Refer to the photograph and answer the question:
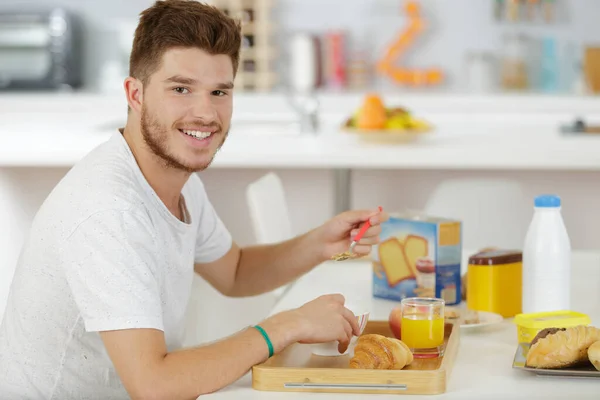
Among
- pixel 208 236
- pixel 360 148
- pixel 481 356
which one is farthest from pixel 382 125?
pixel 481 356

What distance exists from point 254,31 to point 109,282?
458 centimetres

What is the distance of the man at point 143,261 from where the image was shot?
125 centimetres

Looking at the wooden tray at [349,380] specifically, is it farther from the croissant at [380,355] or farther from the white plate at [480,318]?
the white plate at [480,318]

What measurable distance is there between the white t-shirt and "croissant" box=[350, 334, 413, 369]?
0.27m

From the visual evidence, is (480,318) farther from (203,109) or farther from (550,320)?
(203,109)

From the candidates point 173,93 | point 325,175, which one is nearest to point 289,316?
point 173,93

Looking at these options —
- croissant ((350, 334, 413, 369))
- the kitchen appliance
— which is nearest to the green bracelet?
croissant ((350, 334, 413, 369))

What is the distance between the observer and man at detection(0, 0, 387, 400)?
1249 millimetres

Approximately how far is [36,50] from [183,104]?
4322 mm

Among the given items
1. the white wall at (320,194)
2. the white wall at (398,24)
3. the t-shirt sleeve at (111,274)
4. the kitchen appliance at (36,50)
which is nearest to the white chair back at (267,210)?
the white wall at (320,194)

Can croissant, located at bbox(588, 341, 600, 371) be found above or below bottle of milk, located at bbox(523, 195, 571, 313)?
below

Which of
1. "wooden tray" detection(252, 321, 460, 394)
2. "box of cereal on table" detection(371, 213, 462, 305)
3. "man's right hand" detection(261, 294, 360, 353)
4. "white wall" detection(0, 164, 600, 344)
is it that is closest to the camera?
"wooden tray" detection(252, 321, 460, 394)

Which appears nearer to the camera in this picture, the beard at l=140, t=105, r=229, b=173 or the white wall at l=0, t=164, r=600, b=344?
the beard at l=140, t=105, r=229, b=173

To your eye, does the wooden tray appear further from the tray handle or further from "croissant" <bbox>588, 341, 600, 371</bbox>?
"croissant" <bbox>588, 341, 600, 371</bbox>
